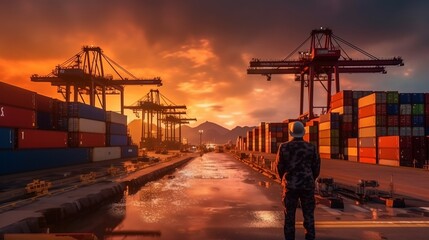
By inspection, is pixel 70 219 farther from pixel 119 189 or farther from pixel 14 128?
pixel 14 128

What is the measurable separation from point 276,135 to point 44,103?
3223 inches

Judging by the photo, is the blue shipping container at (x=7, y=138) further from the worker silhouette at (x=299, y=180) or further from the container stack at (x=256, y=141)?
the container stack at (x=256, y=141)

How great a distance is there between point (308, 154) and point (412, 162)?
43752 mm

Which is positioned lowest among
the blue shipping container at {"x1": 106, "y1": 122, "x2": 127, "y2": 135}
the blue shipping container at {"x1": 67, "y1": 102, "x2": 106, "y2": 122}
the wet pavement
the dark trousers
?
the wet pavement

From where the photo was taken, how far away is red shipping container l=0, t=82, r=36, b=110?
32.1 meters

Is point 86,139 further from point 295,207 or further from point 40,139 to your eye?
point 295,207

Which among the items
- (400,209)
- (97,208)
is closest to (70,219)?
(97,208)

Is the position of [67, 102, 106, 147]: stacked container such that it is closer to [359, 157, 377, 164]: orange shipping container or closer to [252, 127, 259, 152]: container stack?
[359, 157, 377, 164]: orange shipping container

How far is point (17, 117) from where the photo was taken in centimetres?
3412

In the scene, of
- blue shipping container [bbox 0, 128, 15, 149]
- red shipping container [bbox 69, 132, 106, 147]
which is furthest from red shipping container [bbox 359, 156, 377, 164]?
blue shipping container [bbox 0, 128, 15, 149]

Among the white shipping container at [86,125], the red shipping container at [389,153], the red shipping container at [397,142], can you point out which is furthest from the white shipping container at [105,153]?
the red shipping container at [397,142]

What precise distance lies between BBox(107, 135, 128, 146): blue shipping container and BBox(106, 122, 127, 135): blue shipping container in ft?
2.21

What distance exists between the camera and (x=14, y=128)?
3347 centimetres

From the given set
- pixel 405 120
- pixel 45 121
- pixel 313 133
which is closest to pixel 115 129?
pixel 45 121
